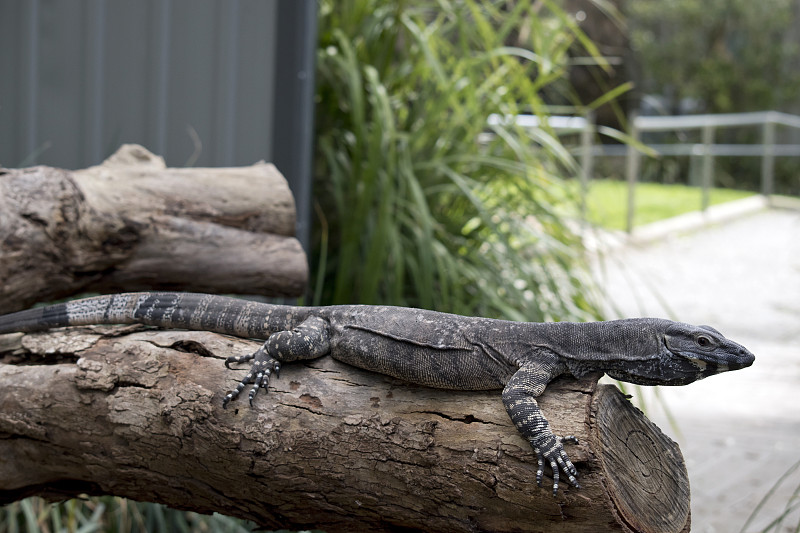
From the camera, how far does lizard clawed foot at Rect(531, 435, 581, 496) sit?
72.2 inches

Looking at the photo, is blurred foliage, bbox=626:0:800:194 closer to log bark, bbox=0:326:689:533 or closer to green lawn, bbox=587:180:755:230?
green lawn, bbox=587:180:755:230

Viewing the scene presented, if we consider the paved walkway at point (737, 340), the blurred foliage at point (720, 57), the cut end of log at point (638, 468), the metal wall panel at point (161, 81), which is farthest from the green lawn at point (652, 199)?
the cut end of log at point (638, 468)

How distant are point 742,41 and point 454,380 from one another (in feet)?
70.5

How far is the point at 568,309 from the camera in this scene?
4.14m

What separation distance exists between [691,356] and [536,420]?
49cm

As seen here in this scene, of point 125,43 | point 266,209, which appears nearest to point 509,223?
point 266,209

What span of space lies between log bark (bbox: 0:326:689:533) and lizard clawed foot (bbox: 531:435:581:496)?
31mm

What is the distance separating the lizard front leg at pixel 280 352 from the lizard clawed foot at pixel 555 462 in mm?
758

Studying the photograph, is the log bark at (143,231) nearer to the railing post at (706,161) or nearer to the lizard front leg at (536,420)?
the lizard front leg at (536,420)

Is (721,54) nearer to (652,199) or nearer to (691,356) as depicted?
(652,199)

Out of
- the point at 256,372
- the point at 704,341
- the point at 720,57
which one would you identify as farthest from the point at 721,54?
the point at 256,372

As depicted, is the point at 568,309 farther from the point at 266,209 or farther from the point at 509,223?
the point at 266,209

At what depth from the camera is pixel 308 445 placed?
2.05m

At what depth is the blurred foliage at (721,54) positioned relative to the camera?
19953 millimetres
